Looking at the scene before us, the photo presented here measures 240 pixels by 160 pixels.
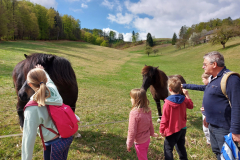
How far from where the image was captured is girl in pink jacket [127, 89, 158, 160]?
2.12 m

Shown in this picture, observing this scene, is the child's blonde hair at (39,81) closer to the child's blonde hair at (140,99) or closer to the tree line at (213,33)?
the child's blonde hair at (140,99)

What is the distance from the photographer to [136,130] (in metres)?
2.13

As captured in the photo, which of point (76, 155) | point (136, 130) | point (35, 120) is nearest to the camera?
point (35, 120)

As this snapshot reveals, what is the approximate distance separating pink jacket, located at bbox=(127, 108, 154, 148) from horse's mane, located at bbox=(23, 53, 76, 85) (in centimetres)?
174

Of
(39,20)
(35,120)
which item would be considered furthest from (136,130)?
(39,20)

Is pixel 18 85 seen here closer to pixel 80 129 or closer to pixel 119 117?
pixel 80 129

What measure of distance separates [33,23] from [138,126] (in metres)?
53.2

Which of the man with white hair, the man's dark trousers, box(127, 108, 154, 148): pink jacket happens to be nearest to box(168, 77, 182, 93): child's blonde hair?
the man with white hair

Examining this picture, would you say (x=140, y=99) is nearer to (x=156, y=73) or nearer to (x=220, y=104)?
(x=220, y=104)

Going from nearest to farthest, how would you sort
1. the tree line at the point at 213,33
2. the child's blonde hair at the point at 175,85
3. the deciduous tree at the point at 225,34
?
1. the child's blonde hair at the point at 175,85
2. the deciduous tree at the point at 225,34
3. the tree line at the point at 213,33

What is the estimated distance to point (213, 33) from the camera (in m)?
37.8

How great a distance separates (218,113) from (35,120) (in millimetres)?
2599

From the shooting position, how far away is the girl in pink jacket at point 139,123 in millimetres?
2115

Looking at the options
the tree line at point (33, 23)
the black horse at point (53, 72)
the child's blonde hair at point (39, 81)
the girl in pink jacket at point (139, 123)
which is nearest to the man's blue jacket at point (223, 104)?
the girl in pink jacket at point (139, 123)
